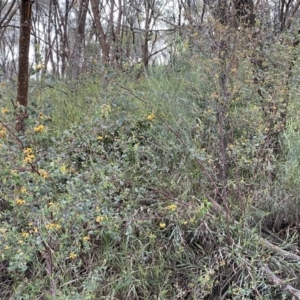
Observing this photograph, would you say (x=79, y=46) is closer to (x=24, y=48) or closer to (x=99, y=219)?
(x=24, y=48)

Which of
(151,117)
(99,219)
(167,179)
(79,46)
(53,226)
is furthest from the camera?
(79,46)

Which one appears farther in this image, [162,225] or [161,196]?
[161,196]

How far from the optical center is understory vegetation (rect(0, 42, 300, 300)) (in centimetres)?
158

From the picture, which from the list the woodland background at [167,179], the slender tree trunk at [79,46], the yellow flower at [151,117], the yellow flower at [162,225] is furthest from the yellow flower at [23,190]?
the slender tree trunk at [79,46]

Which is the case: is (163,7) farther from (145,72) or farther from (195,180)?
(195,180)

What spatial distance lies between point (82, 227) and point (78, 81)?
1842 millimetres

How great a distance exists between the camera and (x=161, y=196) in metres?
1.86

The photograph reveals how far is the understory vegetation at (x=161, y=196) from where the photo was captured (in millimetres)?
1584

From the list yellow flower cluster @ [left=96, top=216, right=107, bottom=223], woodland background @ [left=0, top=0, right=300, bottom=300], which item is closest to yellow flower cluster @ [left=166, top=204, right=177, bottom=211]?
woodland background @ [left=0, top=0, right=300, bottom=300]

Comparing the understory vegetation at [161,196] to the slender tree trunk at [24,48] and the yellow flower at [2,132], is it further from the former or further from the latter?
the slender tree trunk at [24,48]

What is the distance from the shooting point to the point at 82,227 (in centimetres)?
165

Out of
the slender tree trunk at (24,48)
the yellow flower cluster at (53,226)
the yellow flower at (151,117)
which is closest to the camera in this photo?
the yellow flower cluster at (53,226)

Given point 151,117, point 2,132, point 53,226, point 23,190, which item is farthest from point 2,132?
point 151,117

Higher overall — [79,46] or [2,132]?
[79,46]
